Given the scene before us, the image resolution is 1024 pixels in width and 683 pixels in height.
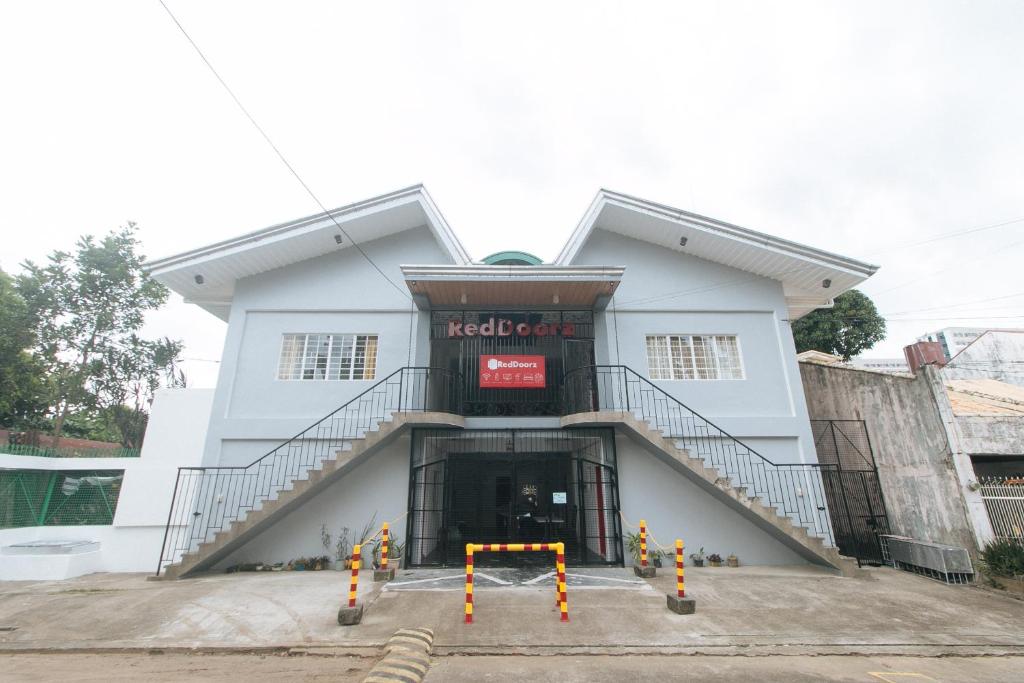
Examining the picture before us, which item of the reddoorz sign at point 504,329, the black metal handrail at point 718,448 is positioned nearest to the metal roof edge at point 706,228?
the reddoorz sign at point 504,329

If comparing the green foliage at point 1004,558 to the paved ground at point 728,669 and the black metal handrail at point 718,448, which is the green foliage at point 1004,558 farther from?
the paved ground at point 728,669

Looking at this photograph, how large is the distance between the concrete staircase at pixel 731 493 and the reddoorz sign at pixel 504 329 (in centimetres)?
246

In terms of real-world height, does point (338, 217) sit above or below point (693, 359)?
above

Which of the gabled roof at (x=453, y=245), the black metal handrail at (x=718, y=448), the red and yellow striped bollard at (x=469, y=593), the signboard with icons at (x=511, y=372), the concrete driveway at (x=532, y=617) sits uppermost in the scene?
the gabled roof at (x=453, y=245)

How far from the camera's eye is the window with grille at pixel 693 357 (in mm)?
12109

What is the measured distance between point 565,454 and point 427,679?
8.50 meters

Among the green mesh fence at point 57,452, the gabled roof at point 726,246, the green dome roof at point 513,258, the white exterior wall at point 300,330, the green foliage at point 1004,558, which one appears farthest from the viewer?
the green dome roof at point 513,258

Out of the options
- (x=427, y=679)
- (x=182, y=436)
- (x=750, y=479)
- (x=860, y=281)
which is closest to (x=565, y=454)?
(x=750, y=479)

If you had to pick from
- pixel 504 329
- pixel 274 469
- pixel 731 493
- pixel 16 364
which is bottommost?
pixel 731 493

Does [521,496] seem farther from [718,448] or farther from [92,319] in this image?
[92,319]

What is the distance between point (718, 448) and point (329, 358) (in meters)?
10.7

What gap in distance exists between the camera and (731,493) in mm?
9539

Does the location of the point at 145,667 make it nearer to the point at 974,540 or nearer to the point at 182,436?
the point at 182,436

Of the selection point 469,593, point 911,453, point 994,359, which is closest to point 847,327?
point 994,359
